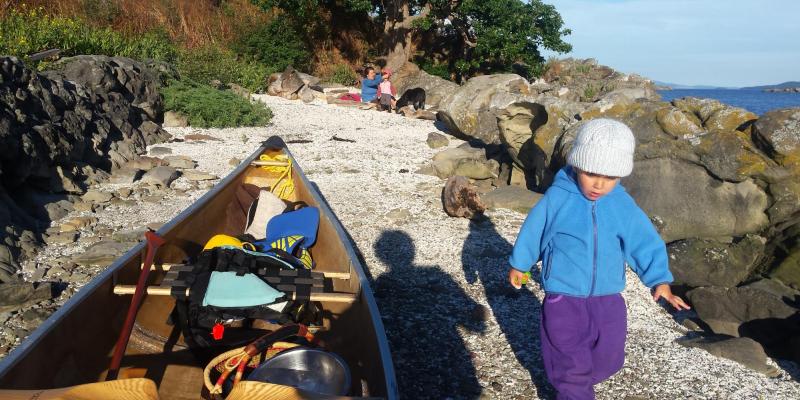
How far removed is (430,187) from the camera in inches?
339

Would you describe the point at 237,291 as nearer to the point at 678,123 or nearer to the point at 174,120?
the point at 678,123

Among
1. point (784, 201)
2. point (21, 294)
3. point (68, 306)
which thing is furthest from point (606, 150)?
point (784, 201)

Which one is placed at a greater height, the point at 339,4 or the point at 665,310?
the point at 339,4

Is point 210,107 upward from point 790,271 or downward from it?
upward

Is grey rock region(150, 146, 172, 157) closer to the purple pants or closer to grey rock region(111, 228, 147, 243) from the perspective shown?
grey rock region(111, 228, 147, 243)

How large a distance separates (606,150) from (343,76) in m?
19.4

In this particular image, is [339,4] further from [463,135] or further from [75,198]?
[75,198]

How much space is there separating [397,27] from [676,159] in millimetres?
16979

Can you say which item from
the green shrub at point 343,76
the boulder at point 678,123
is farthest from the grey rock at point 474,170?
the green shrub at point 343,76

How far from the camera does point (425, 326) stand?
4410 millimetres

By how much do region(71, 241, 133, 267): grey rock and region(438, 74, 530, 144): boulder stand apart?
6529mm

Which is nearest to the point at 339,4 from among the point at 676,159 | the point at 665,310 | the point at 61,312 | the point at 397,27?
the point at 397,27

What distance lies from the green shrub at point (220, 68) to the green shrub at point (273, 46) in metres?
0.66

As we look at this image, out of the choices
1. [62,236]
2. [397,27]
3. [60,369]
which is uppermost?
[397,27]
